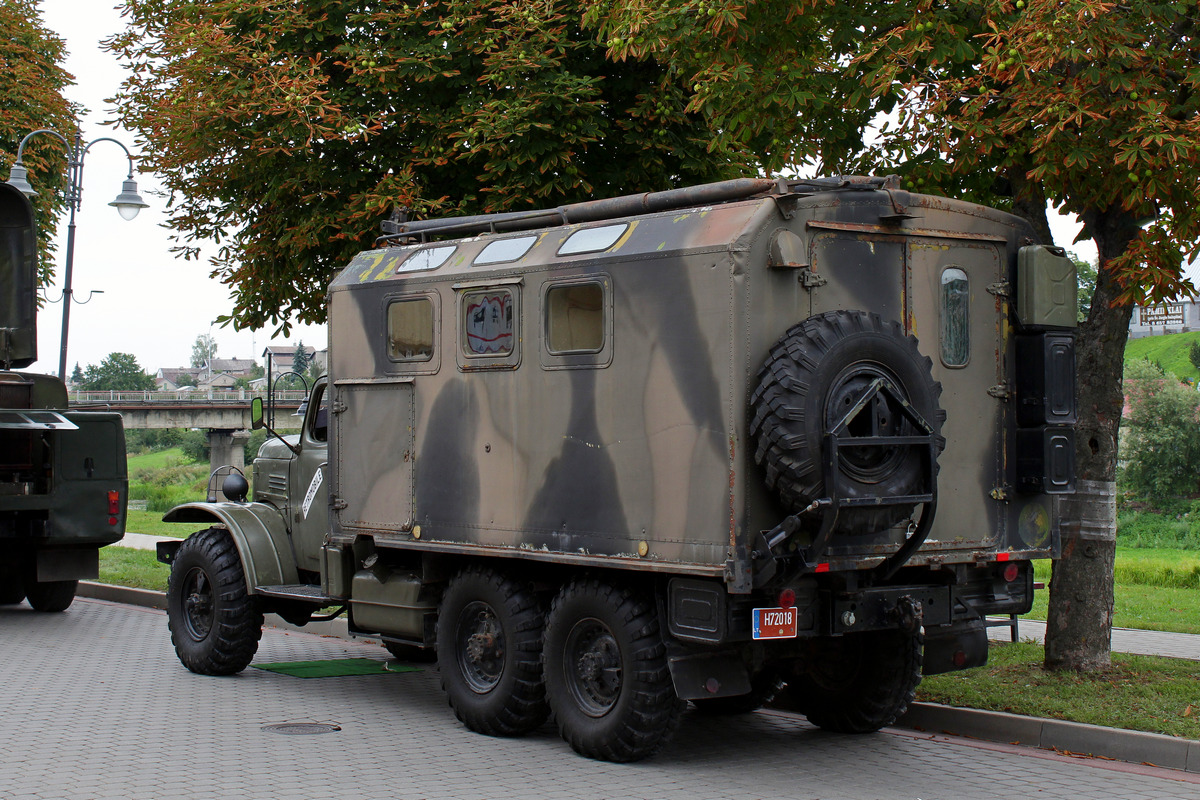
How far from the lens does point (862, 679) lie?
8.80 m

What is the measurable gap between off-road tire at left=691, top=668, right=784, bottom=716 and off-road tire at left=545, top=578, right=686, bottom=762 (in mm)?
1288

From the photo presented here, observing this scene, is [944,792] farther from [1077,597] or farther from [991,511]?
[1077,597]

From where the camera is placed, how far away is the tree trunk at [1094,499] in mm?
9719

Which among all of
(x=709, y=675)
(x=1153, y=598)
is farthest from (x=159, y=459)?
(x=709, y=675)

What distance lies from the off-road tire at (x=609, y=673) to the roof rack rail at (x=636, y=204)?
2.32 metres

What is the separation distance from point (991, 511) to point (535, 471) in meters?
2.81

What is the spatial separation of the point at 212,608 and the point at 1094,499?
6.90 meters

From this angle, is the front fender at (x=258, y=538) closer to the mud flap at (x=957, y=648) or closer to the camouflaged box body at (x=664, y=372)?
the camouflaged box body at (x=664, y=372)

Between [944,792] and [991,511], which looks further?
[991,511]

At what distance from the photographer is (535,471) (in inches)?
339

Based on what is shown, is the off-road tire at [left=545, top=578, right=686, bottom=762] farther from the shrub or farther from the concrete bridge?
the concrete bridge

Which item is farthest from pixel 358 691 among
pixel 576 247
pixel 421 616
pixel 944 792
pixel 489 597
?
pixel 944 792

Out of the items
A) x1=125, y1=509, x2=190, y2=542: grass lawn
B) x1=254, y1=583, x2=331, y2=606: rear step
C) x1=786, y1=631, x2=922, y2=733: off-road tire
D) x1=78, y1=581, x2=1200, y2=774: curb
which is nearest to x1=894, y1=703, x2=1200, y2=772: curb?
x1=78, y1=581, x2=1200, y2=774: curb

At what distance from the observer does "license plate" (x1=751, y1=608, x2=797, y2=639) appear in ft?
24.3
